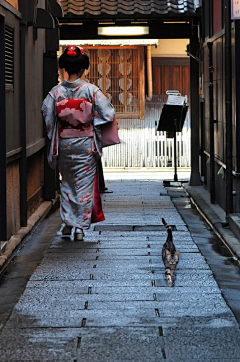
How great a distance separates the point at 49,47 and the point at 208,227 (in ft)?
15.9

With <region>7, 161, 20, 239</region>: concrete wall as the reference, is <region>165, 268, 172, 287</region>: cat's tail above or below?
below

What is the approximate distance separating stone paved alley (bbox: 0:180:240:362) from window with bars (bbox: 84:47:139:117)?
38.9ft

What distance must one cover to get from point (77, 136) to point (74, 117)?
25 centimetres

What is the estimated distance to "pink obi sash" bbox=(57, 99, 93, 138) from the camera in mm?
8102

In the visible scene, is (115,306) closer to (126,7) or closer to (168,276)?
(168,276)

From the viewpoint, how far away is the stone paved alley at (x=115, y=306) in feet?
14.0

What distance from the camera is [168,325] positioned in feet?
15.6

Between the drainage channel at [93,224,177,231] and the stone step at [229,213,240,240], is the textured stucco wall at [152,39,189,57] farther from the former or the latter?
the stone step at [229,213,240,240]

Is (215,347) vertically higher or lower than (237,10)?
lower

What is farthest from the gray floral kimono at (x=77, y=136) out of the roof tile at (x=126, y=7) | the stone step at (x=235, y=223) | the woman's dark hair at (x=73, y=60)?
the roof tile at (x=126, y=7)

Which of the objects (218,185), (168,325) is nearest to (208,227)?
(218,185)

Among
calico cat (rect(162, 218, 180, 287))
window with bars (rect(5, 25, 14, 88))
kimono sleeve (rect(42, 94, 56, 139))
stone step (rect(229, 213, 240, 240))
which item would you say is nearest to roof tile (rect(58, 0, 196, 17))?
window with bars (rect(5, 25, 14, 88))

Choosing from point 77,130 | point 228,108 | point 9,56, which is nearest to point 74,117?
point 77,130

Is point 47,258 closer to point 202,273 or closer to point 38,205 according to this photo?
point 202,273
